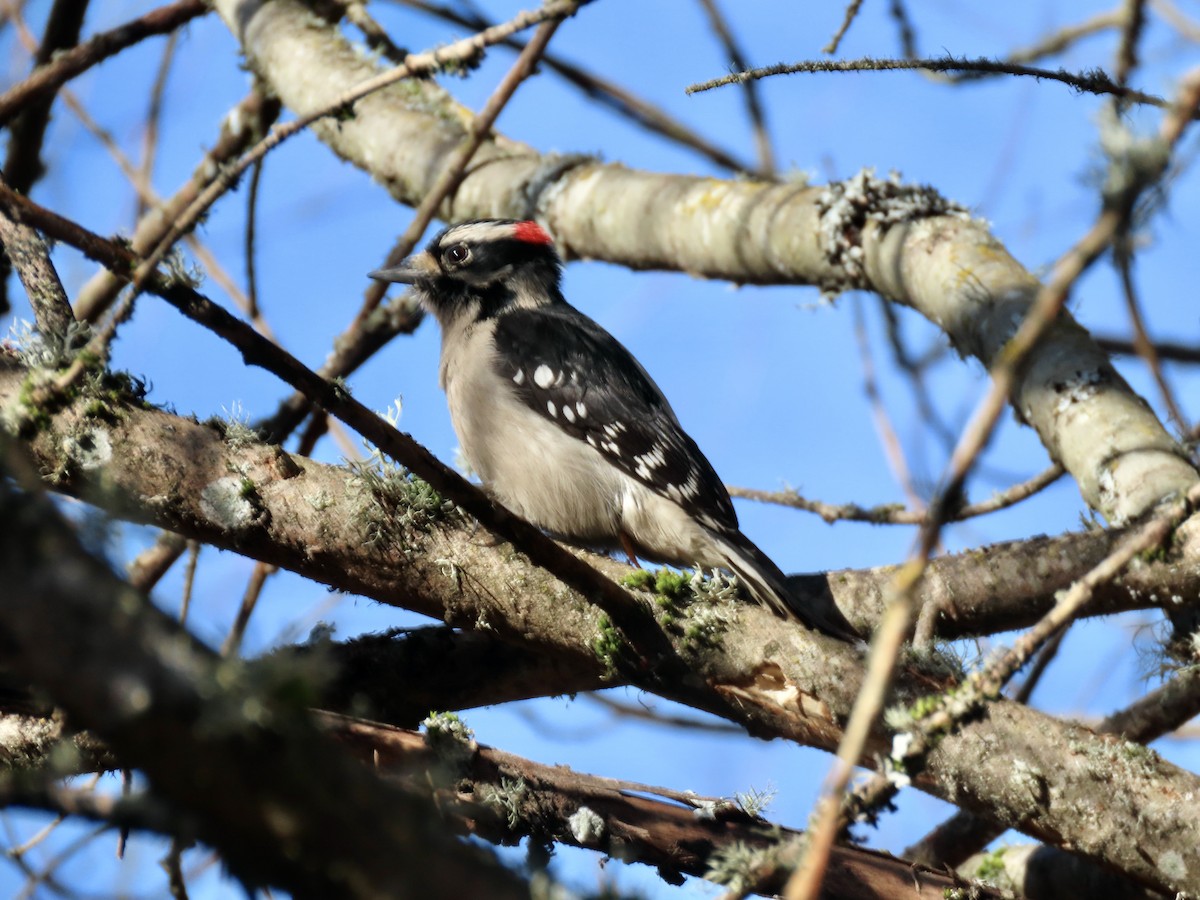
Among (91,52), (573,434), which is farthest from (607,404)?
(91,52)

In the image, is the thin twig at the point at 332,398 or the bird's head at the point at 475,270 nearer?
the thin twig at the point at 332,398

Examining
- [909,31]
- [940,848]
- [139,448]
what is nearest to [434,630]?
[139,448]

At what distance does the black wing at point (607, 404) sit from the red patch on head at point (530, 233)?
482 mm

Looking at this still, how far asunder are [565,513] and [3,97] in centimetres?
233

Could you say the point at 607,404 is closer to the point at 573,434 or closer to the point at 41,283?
the point at 573,434

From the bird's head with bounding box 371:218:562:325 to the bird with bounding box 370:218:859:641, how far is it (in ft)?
0.03

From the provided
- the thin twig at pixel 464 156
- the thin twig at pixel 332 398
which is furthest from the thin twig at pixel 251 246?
the thin twig at pixel 332 398

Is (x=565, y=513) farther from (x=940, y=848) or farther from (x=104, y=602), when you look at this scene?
(x=104, y=602)

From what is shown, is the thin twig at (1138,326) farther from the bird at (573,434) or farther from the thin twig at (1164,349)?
the bird at (573,434)

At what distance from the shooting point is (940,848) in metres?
3.80

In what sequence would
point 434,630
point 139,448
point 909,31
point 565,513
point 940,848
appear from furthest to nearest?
point 909,31 < point 565,513 < point 940,848 < point 434,630 < point 139,448

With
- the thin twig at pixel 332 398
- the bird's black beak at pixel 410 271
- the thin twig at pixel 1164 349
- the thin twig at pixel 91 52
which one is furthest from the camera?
the bird's black beak at pixel 410 271

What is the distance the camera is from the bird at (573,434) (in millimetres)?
4070

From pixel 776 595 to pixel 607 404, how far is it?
4.41 feet
